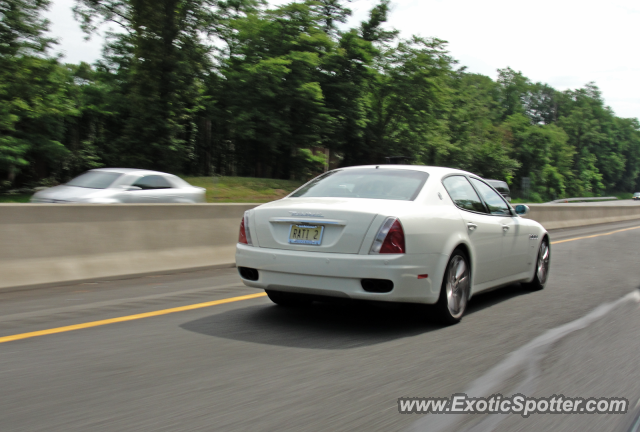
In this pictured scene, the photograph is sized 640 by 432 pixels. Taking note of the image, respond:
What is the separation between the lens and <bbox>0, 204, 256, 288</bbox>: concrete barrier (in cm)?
759

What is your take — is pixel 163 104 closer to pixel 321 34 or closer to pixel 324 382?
pixel 321 34

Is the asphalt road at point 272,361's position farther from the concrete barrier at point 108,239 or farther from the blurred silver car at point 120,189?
the blurred silver car at point 120,189

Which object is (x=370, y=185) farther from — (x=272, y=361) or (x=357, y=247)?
(x=272, y=361)

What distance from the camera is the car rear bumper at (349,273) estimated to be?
5297 mm

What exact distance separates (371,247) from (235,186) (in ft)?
105

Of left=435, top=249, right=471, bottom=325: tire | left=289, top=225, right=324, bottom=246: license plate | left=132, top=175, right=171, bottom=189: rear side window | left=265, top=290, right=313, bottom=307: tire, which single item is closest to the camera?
left=289, top=225, right=324, bottom=246: license plate

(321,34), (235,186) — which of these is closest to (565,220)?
(235,186)

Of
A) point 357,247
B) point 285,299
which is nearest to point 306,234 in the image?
point 357,247

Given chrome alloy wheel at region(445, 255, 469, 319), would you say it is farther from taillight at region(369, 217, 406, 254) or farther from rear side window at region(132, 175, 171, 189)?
rear side window at region(132, 175, 171, 189)

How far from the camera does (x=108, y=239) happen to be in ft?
28.1

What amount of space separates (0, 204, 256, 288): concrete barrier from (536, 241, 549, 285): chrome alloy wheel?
182 inches

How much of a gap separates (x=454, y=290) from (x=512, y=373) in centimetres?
159

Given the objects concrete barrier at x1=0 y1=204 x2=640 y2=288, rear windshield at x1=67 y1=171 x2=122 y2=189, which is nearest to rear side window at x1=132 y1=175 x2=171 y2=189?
rear windshield at x1=67 y1=171 x2=122 y2=189

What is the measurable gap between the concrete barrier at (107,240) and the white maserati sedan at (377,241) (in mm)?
2991
